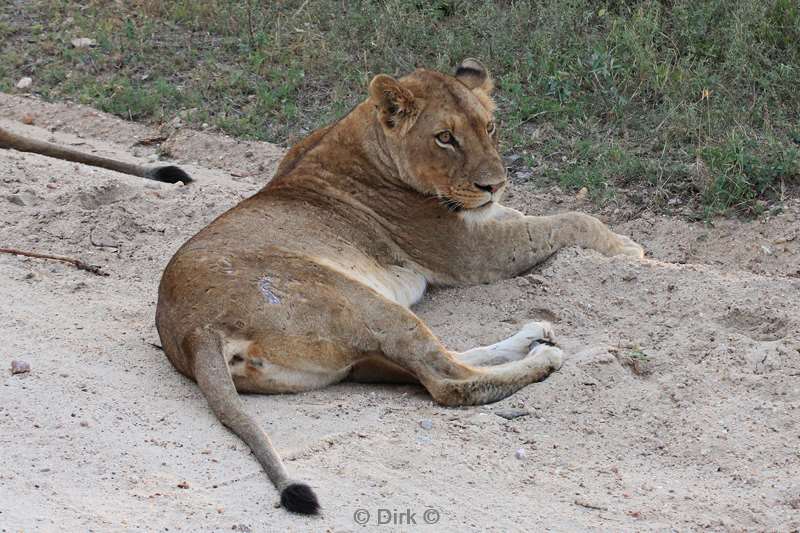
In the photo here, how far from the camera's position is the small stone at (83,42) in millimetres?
9922

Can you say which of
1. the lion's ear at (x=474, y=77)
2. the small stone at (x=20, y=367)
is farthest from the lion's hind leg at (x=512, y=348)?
the small stone at (x=20, y=367)

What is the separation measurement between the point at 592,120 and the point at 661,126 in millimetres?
498

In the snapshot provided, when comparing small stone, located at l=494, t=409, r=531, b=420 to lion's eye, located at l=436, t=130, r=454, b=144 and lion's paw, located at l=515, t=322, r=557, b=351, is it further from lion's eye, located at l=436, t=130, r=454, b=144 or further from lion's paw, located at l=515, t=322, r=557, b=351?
lion's eye, located at l=436, t=130, r=454, b=144

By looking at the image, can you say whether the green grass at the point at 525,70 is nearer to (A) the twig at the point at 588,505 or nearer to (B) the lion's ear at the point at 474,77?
(B) the lion's ear at the point at 474,77

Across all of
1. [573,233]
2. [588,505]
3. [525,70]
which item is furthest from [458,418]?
[525,70]

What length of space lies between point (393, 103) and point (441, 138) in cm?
29

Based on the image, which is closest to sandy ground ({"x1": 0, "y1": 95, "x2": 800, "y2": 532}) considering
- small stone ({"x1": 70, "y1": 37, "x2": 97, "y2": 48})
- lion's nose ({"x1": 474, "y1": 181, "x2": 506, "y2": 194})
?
lion's nose ({"x1": 474, "y1": 181, "x2": 506, "y2": 194})

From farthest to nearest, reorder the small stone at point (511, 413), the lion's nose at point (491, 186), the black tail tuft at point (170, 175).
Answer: the black tail tuft at point (170, 175) < the lion's nose at point (491, 186) < the small stone at point (511, 413)

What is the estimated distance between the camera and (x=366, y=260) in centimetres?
561

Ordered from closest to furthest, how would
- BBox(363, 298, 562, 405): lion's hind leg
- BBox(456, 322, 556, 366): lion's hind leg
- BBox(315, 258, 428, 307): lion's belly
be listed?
BBox(363, 298, 562, 405): lion's hind leg → BBox(456, 322, 556, 366): lion's hind leg → BBox(315, 258, 428, 307): lion's belly

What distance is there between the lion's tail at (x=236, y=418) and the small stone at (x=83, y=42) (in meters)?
5.98

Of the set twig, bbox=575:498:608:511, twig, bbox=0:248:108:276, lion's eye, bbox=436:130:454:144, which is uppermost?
lion's eye, bbox=436:130:454:144

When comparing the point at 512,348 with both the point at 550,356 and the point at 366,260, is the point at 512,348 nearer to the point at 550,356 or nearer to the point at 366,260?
the point at 550,356

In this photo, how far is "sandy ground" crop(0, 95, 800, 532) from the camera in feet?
12.4
